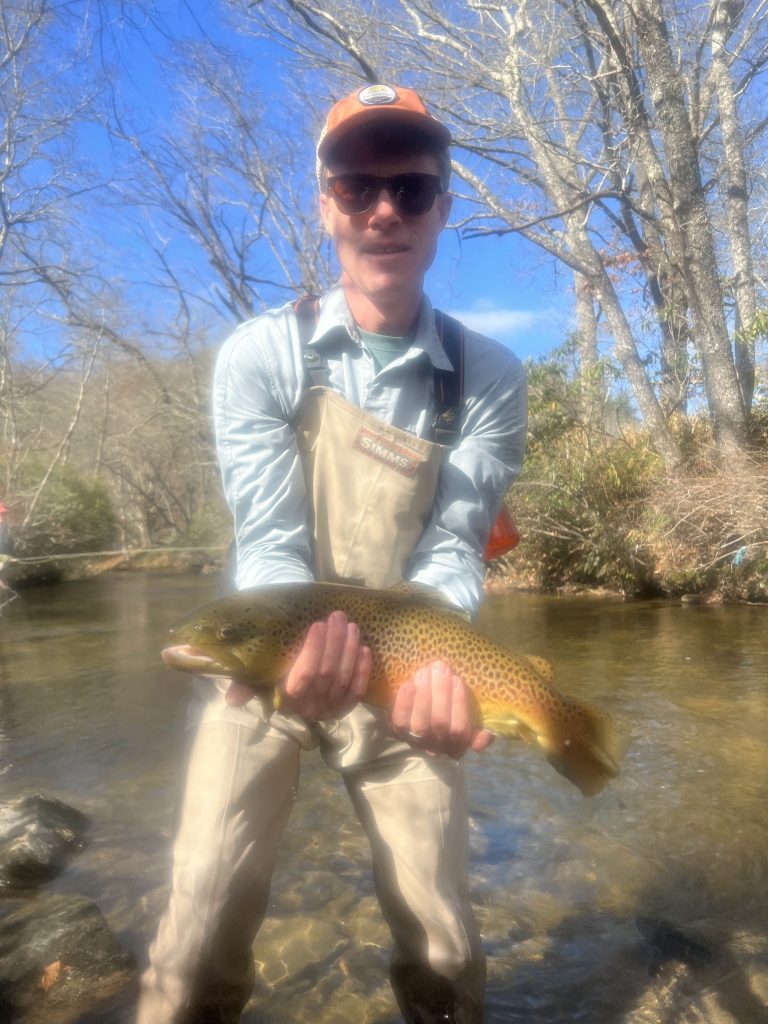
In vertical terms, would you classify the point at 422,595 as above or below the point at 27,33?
below

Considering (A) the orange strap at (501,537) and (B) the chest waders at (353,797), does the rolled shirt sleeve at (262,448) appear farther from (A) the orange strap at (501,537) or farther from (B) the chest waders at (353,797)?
(A) the orange strap at (501,537)

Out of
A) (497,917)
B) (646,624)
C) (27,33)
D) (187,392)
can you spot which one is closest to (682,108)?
(646,624)

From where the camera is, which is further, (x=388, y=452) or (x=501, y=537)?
(x=501, y=537)

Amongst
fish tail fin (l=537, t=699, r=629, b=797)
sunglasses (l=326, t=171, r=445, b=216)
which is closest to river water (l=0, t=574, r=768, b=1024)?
fish tail fin (l=537, t=699, r=629, b=797)

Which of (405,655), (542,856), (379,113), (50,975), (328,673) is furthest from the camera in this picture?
(542,856)

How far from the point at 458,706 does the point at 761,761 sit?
379 centimetres

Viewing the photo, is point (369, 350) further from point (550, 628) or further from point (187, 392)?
point (187, 392)

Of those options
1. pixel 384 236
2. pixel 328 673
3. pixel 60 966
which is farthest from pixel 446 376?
pixel 60 966

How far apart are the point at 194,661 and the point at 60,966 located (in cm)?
179

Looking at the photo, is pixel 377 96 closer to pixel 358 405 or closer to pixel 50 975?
pixel 358 405

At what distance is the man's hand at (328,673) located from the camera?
1.83 m

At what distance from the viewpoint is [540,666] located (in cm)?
220

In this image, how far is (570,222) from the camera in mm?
13297

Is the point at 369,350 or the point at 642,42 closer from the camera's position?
the point at 369,350
